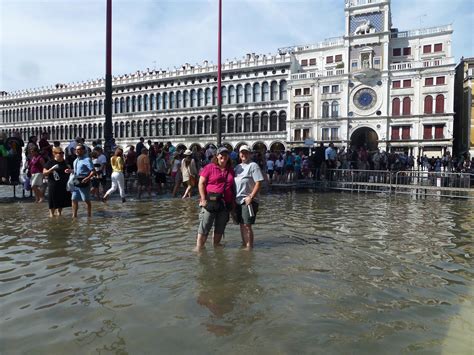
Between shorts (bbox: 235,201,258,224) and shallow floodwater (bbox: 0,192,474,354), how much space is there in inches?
19.6

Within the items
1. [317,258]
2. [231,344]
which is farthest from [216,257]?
[231,344]

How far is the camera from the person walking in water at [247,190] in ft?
20.2

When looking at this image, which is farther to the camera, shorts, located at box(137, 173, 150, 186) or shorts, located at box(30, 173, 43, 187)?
shorts, located at box(137, 173, 150, 186)

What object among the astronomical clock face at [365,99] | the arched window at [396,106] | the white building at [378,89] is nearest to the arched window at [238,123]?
the white building at [378,89]

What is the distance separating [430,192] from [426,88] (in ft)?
116

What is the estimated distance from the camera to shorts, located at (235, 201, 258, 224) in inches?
243

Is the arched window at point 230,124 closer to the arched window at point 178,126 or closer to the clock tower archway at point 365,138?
the arched window at point 178,126

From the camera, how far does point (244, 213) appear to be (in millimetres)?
6207

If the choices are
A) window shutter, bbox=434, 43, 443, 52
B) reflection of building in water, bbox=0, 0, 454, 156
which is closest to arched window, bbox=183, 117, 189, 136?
reflection of building in water, bbox=0, 0, 454, 156

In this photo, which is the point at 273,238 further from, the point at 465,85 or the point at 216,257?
the point at 465,85

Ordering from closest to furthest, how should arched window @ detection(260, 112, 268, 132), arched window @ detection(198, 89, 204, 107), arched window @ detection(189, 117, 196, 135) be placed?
arched window @ detection(260, 112, 268, 132)
arched window @ detection(198, 89, 204, 107)
arched window @ detection(189, 117, 196, 135)

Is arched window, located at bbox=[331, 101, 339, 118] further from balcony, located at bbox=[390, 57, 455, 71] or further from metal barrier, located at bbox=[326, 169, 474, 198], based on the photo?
metal barrier, located at bbox=[326, 169, 474, 198]

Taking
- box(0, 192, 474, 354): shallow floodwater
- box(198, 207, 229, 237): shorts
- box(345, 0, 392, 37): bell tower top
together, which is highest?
box(345, 0, 392, 37): bell tower top

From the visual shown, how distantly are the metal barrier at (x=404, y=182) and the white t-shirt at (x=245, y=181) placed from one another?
1117 centimetres
